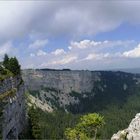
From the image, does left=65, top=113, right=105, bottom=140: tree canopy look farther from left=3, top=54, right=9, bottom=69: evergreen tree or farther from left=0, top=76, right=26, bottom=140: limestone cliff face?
left=3, top=54, right=9, bottom=69: evergreen tree

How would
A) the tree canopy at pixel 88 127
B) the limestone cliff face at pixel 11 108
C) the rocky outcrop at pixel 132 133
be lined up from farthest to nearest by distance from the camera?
the tree canopy at pixel 88 127
the limestone cliff face at pixel 11 108
the rocky outcrop at pixel 132 133

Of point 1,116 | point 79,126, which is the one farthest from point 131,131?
point 79,126

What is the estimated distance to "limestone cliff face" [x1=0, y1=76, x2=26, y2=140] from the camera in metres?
109

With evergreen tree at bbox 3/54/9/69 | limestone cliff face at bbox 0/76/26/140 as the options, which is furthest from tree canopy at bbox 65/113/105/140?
evergreen tree at bbox 3/54/9/69

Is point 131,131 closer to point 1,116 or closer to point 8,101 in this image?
point 1,116

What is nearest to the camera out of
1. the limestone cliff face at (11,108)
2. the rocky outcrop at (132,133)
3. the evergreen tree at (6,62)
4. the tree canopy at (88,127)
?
the rocky outcrop at (132,133)

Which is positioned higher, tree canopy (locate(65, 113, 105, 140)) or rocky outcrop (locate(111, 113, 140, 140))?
rocky outcrop (locate(111, 113, 140, 140))

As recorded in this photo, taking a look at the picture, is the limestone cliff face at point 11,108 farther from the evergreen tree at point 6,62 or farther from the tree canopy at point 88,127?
the tree canopy at point 88,127

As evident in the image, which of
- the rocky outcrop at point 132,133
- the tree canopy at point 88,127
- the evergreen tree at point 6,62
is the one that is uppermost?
the evergreen tree at point 6,62

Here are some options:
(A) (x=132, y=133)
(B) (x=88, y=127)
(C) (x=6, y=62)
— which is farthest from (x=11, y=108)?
(A) (x=132, y=133)

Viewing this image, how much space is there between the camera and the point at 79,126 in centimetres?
13562

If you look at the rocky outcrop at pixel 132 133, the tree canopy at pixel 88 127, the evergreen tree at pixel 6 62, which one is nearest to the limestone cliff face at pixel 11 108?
the evergreen tree at pixel 6 62

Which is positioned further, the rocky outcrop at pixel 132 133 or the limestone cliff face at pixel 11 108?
the limestone cliff face at pixel 11 108

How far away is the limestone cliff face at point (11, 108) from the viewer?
356 ft
